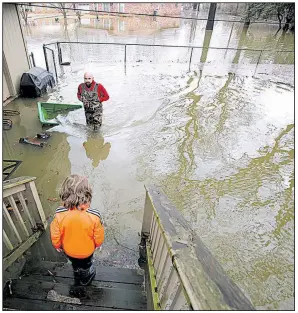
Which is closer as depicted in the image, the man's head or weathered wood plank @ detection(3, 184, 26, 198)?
weathered wood plank @ detection(3, 184, 26, 198)

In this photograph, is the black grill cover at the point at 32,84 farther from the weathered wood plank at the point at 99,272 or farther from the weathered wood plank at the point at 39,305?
the weathered wood plank at the point at 39,305

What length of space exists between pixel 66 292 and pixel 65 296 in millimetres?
43

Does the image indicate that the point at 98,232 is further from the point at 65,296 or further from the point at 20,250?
the point at 20,250

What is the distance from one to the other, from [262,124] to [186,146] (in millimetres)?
3032

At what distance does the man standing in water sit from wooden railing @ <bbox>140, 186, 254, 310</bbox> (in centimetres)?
424

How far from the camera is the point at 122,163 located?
5512 mm

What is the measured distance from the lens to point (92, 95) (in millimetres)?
5926

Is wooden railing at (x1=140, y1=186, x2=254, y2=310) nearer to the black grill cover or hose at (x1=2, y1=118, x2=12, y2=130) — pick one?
hose at (x1=2, y1=118, x2=12, y2=130)

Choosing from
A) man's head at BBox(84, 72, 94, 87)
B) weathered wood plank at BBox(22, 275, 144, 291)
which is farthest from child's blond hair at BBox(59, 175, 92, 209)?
man's head at BBox(84, 72, 94, 87)

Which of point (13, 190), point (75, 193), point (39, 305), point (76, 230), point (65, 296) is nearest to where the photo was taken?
point (75, 193)

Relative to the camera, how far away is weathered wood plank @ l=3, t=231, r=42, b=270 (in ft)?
8.62

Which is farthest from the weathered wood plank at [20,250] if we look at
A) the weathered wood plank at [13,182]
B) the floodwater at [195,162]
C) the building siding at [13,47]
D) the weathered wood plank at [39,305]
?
the building siding at [13,47]

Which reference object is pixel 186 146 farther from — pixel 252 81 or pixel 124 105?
pixel 252 81

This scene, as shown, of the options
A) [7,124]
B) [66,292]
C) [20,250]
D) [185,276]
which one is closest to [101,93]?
[7,124]
